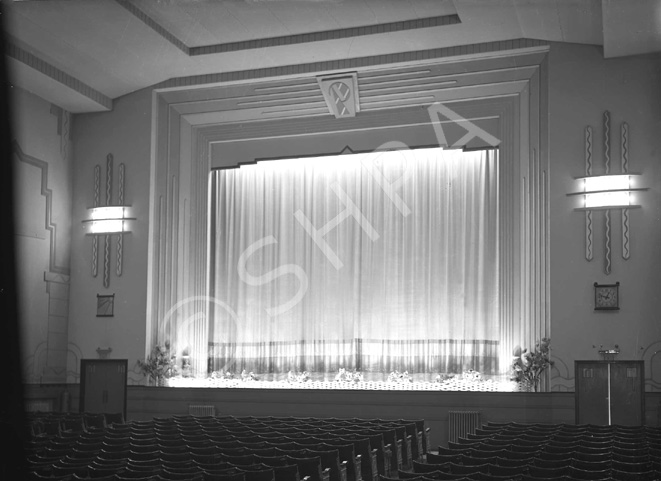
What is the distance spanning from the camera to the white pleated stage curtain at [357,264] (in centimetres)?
1697

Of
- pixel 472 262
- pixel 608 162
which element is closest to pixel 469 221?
pixel 472 262

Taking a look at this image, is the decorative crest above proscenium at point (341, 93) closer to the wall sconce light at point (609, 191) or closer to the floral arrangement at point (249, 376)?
the wall sconce light at point (609, 191)

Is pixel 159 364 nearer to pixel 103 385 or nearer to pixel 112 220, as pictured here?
pixel 103 385

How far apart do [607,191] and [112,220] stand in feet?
32.6

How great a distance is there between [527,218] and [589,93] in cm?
249

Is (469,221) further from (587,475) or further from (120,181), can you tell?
(587,475)

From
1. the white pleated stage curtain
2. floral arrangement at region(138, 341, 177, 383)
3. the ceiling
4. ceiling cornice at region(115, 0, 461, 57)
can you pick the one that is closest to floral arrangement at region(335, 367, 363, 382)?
the white pleated stage curtain

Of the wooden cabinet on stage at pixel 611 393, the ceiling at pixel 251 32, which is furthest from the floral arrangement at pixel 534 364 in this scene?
the ceiling at pixel 251 32

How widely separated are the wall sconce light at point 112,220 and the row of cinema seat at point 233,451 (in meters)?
6.89

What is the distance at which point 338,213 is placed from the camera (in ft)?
59.8

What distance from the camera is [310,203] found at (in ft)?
60.4

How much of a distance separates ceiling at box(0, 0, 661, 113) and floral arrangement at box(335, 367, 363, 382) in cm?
650

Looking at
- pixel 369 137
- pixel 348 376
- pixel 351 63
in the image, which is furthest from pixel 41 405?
pixel 351 63

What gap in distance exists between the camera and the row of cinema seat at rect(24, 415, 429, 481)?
6.60 meters
